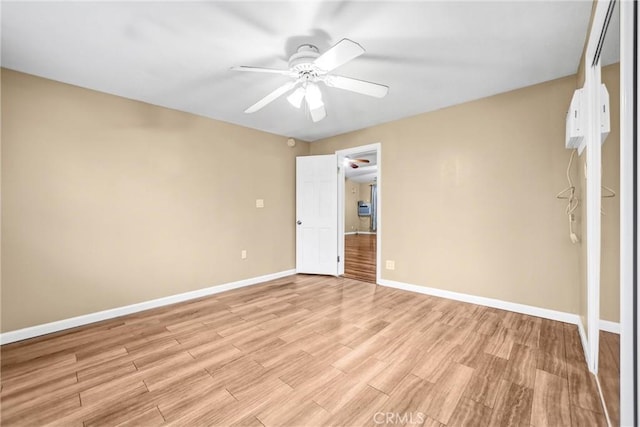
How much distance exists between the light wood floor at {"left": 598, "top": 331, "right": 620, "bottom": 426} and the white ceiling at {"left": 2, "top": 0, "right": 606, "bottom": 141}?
1928 mm

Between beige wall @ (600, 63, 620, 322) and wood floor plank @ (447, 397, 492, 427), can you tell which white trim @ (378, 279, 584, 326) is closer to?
beige wall @ (600, 63, 620, 322)

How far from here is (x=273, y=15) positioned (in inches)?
67.2

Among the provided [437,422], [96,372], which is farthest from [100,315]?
[437,422]

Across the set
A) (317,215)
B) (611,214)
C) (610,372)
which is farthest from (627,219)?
(317,215)

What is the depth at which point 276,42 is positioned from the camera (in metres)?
→ 1.99

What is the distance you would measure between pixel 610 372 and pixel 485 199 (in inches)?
80.4

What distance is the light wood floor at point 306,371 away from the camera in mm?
1444

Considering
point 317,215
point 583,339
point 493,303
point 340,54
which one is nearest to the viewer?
point 340,54

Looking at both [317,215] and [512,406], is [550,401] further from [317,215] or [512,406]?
[317,215]

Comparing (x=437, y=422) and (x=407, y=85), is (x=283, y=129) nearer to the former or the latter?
(x=407, y=85)

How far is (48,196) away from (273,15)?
103 inches

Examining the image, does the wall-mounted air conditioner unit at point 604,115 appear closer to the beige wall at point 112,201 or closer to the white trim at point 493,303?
the white trim at point 493,303

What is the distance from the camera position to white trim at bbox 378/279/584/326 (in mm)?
2537

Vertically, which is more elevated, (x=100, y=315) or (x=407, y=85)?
(x=407, y=85)
